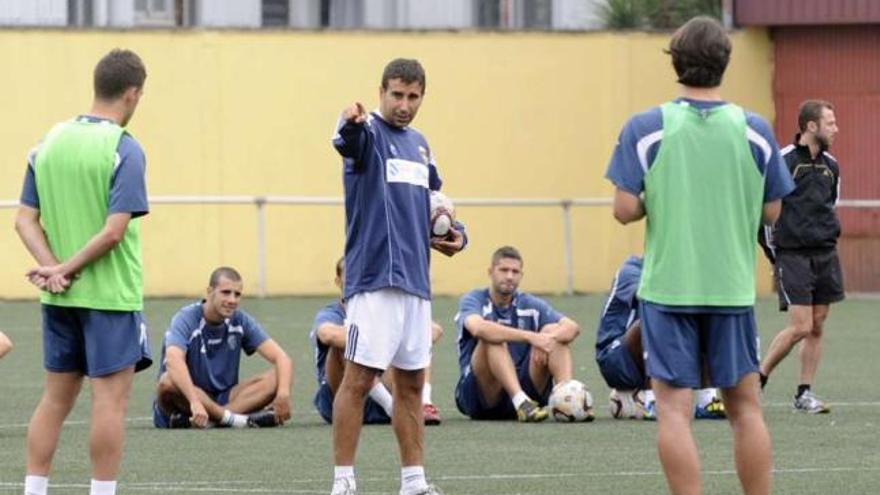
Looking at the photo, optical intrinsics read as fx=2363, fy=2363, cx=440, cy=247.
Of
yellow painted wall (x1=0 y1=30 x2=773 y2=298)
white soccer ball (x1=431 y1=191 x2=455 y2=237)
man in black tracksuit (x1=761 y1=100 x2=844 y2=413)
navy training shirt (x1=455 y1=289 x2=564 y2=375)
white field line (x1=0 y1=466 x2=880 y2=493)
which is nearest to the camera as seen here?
white soccer ball (x1=431 y1=191 x2=455 y2=237)

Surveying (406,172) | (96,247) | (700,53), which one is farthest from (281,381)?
(700,53)

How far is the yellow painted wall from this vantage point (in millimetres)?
26062

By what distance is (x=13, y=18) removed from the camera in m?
27.6

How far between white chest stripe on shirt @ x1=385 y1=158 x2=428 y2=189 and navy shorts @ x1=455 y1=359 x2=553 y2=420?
391cm

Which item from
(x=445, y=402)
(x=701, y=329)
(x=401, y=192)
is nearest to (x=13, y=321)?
(x=445, y=402)

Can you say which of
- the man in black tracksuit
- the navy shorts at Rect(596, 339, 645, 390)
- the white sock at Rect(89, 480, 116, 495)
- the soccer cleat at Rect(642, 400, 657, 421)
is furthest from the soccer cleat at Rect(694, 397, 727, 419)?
the white sock at Rect(89, 480, 116, 495)

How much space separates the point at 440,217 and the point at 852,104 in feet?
57.4

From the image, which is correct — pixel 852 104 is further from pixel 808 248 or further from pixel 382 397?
pixel 382 397

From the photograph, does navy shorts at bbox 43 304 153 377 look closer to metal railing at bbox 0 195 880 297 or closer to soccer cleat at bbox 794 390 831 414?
soccer cleat at bbox 794 390 831 414

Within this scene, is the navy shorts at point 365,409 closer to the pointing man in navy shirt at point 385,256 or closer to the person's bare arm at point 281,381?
the person's bare arm at point 281,381

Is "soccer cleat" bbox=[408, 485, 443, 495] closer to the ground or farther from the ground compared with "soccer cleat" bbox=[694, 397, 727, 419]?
farther from the ground

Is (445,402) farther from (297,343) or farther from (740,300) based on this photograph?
(740,300)

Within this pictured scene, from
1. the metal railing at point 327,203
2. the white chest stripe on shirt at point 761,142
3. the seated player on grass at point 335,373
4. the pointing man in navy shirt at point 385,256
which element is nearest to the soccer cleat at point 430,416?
the seated player on grass at point 335,373

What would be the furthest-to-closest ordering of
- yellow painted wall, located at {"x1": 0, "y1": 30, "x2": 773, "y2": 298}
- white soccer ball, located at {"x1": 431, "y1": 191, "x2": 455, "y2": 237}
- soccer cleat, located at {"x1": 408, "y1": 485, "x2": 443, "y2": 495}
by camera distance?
yellow painted wall, located at {"x1": 0, "y1": 30, "x2": 773, "y2": 298}
white soccer ball, located at {"x1": 431, "y1": 191, "x2": 455, "y2": 237}
soccer cleat, located at {"x1": 408, "y1": 485, "x2": 443, "y2": 495}
